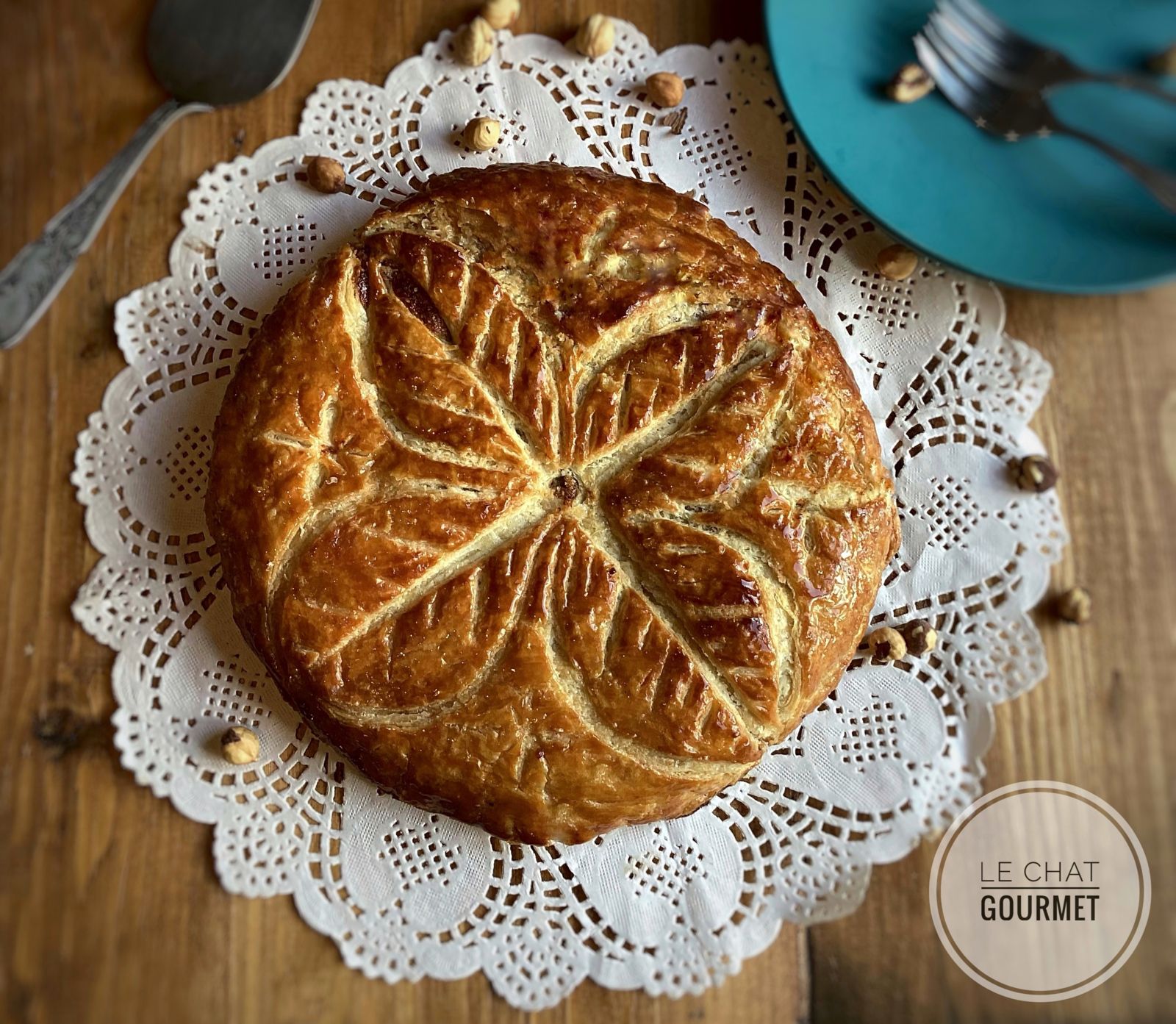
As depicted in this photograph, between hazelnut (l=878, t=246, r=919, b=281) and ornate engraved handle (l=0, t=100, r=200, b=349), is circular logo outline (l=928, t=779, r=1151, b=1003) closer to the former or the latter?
hazelnut (l=878, t=246, r=919, b=281)

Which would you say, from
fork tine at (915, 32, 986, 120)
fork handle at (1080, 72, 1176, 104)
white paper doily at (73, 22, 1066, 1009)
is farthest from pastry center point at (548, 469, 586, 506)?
fork handle at (1080, 72, 1176, 104)

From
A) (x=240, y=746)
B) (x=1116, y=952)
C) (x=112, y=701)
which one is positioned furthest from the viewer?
(x=1116, y=952)

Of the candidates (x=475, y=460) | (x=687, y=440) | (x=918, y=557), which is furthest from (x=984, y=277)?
(x=475, y=460)

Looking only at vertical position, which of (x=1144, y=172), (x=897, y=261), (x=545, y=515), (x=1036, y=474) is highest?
(x=1144, y=172)

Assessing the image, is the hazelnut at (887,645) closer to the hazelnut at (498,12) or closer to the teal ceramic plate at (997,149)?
the teal ceramic plate at (997,149)

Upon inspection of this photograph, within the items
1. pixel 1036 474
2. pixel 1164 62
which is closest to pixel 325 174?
pixel 1036 474

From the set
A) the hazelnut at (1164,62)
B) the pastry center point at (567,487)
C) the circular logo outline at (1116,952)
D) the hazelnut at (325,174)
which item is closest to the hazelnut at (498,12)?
the hazelnut at (325,174)

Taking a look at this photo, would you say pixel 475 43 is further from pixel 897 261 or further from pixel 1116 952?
pixel 1116 952
